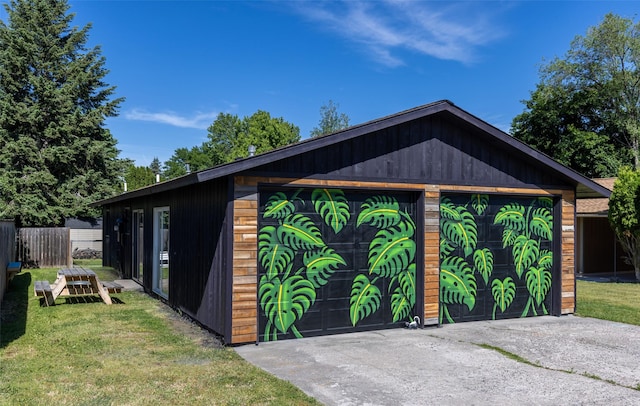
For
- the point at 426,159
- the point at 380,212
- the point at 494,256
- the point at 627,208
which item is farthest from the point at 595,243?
the point at 380,212

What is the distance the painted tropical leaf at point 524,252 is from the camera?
8.67 m

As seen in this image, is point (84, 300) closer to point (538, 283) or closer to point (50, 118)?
point (538, 283)

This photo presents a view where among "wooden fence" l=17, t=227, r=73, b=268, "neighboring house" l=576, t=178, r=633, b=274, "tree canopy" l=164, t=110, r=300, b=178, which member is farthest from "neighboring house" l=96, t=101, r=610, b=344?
"tree canopy" l=164, t=110, r=300, b=178

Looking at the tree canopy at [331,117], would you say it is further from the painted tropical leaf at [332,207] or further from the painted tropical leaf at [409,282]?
the painted tropical leaf at [332,207]

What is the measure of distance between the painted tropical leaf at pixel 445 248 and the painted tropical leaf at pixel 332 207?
1.73m

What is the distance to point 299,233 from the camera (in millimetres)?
7008

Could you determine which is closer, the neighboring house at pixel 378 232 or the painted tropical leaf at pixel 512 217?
the neighboring house at pixel 378 232

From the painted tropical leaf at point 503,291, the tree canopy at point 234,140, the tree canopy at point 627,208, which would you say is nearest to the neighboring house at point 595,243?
the tree canopy at point 627,208

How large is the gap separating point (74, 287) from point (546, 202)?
928 centimetres

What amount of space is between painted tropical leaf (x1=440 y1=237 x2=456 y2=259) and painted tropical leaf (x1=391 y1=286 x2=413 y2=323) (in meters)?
0.93

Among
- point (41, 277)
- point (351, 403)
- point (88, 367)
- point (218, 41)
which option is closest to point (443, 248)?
point (351, 403)

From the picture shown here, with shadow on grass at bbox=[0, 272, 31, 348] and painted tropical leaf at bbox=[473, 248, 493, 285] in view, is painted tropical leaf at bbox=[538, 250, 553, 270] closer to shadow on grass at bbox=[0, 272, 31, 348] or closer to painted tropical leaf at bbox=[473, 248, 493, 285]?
painted tropical leaf at bbox=[473, 248, 493, 285]

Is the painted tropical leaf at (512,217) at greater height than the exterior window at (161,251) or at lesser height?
greater

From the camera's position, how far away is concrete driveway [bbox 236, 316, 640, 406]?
4.60m
